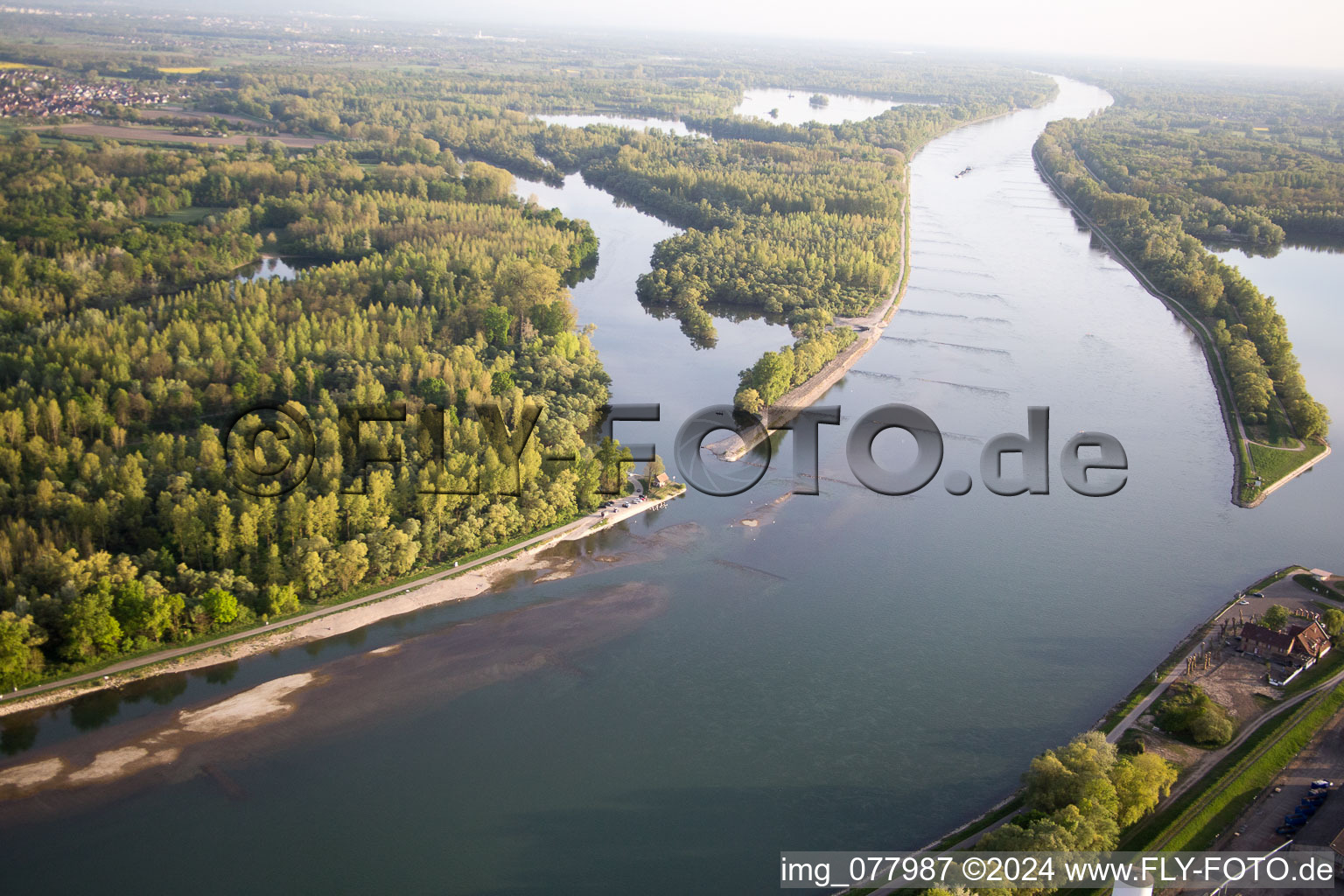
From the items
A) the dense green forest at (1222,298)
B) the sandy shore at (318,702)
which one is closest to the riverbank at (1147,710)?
the sandy shore at (318,702)

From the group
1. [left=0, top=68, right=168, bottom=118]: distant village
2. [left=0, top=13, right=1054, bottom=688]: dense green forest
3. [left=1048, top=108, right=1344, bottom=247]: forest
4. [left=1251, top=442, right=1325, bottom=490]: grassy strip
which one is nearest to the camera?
[left=0, top=13, right=1054, bottom=688]: dense green forest

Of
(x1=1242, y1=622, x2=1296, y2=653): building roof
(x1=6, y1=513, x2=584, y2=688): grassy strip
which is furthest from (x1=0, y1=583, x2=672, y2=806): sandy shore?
(x1=1242, y1=622, x2=1296, y2=653): building roof

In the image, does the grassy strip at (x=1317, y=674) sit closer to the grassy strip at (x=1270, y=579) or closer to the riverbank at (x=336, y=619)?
the grassy strip at (x=1270, y=579)

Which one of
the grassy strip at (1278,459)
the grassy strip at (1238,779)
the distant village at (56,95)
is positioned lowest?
the grassy strip at (1238,779)

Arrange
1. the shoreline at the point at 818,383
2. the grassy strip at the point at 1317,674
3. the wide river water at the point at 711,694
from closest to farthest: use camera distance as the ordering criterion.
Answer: the wide river water at the point at 711,694 < the grassy strip at the point at 1317,674 < the shoreline at the point at 818,383

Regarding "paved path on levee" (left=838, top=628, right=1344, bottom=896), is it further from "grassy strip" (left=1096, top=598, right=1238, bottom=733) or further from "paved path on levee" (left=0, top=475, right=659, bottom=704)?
"paved path on levee" (left=0, top=475, right=659, bottom=704)

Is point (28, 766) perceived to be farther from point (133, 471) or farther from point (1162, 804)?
point (1162, 804)

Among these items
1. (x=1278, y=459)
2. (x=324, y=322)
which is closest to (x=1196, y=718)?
(x=1278, y=459)

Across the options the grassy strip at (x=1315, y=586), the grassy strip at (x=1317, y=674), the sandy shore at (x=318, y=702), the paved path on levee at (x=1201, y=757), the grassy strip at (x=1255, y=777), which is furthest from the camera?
the grassy strip at (x=1315, y=586)
